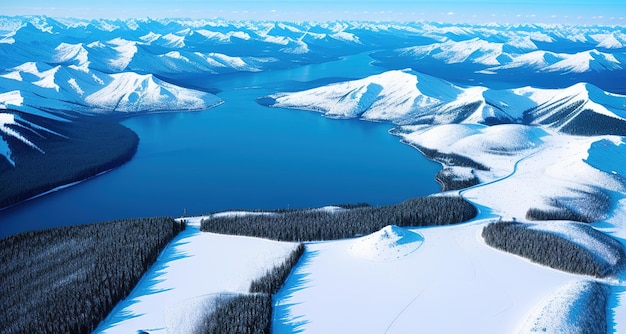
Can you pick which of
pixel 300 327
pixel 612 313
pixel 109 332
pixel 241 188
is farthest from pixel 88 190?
pixel 612 313

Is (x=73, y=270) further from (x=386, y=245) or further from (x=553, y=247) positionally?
(x=553, y=247)

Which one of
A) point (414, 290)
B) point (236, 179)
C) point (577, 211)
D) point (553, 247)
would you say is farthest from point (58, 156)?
point (577, 211)

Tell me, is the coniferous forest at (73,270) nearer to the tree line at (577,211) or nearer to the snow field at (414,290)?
the snow field at (414,290)

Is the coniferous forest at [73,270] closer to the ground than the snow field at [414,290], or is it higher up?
higher up

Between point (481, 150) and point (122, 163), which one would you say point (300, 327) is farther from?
point (481, 150)

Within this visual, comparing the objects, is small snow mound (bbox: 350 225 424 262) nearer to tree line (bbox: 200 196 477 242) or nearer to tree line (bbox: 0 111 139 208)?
tree line (bbox: 200 196 477 242)

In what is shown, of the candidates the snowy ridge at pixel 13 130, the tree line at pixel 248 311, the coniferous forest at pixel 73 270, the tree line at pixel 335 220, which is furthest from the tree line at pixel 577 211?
the snowy ridge at pixel 13 130
